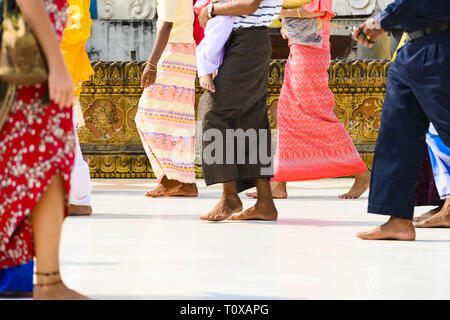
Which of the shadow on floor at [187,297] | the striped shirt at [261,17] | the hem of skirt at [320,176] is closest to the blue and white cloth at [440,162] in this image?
the striped shirt at [261,17]

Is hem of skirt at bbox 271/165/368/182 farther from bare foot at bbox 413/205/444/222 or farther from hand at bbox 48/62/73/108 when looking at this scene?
hand at bbox 48/62/73/108

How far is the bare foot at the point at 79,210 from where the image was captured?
4.62 m

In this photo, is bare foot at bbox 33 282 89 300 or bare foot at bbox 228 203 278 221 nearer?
bare foot at bbox 33 282 89 300

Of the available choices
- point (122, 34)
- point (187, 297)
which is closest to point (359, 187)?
point (187, 297)

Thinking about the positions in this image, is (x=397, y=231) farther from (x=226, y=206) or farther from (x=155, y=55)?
(x=155, y=55)

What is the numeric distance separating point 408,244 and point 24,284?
178 cm

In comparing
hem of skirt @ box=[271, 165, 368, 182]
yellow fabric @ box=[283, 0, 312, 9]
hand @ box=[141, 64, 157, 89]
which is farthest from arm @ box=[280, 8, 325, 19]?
hem of skirt @ box=[271, 165, 368, 182]

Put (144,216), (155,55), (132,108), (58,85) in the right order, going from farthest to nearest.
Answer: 1. (132,108)
2. (155,55)
3. (144,216)
4. (58,85)

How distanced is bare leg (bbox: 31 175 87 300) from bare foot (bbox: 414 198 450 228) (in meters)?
2.36

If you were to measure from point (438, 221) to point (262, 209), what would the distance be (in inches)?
34.5

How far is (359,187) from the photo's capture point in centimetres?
585

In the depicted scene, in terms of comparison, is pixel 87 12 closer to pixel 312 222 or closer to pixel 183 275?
pixel 312 222

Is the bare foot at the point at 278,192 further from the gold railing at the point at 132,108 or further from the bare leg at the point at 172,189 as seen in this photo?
the gold railing at the point at 132,108

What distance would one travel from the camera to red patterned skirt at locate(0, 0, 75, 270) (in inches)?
86.3
